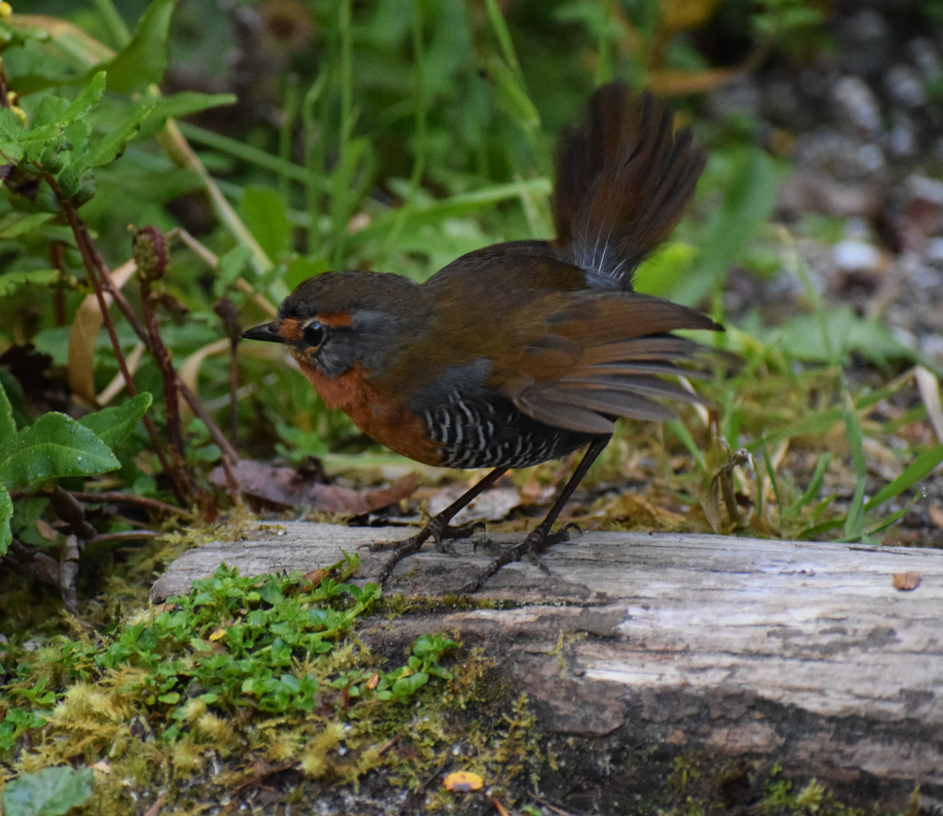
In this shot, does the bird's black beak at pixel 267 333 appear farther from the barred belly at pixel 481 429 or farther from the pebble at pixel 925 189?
the pebble at pixel 925 189

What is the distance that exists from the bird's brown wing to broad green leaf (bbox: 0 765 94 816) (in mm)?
1437

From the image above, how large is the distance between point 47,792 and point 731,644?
5.40 ft

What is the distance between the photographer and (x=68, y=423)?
272cm

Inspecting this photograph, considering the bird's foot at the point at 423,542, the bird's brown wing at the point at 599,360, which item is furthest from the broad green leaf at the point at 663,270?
the bird's foot at the point at 423,542

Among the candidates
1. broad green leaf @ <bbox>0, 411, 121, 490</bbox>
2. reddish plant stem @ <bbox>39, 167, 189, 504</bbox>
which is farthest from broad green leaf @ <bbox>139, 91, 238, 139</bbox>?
broad green leaf @ <bbox>0, 411, 121, 490</bbox>

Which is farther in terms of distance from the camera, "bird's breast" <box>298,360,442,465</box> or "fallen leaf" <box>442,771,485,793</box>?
"bird's breast" <box>298,360,442,465</box>

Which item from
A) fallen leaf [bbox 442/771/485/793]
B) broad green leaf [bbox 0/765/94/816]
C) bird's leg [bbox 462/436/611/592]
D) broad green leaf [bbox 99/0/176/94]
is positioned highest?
broad green leaf [bbox 99/0/176/94]

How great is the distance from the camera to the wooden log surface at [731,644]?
7.15ft

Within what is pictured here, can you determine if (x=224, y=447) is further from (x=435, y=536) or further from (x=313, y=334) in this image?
(x=435, y=536)

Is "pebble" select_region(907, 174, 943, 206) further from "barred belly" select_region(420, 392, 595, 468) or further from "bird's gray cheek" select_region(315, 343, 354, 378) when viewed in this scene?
"bird's gray cheek" select_region(315, 343, 354, 378)

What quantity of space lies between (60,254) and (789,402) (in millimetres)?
3290

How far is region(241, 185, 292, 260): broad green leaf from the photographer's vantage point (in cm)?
431

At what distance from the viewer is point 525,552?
9.45ft

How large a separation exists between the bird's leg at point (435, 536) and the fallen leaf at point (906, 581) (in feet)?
4.07
